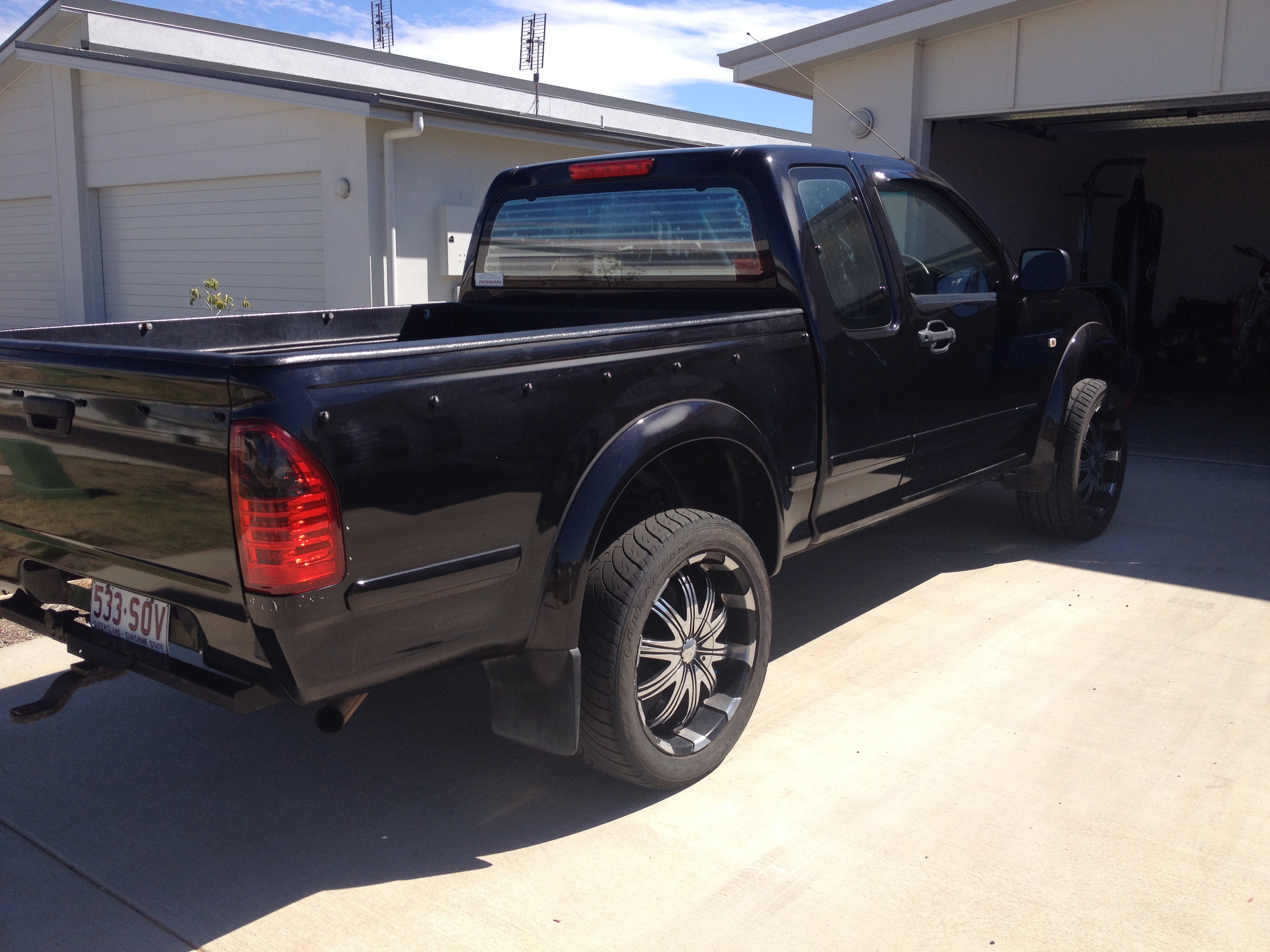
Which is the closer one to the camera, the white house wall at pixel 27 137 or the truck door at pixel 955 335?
the truck door at pixel 955 335

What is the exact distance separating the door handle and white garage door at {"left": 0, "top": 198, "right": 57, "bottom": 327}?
16341 millimetres

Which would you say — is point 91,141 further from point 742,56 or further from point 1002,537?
point 1002,537

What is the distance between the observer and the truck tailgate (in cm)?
245

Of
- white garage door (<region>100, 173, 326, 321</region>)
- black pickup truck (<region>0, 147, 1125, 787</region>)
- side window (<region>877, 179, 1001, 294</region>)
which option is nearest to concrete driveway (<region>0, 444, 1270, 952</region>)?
black pickup truck (<region>0, 147, 1125, 787</region>)

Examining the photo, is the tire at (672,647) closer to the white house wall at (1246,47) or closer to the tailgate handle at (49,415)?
the tailgate handle at (49,415)

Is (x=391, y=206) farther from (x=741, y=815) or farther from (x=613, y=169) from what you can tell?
(x=741, y=815)

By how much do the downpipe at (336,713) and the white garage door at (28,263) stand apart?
16854 millimetres

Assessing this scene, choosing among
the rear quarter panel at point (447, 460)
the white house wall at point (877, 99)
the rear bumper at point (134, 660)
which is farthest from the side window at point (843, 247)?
the white house wall at point (877, 99)

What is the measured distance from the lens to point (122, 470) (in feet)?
8.80

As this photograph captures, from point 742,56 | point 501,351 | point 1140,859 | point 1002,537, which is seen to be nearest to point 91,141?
point 742,56

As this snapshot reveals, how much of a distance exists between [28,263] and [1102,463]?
57.5ft

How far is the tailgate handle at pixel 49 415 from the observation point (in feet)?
9.14

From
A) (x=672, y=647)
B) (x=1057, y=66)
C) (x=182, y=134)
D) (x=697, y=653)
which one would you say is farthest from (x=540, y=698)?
(x=182, y=134)

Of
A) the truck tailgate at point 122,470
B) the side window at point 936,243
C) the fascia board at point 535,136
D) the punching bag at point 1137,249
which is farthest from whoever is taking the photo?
the punching bag at point 1137,249
